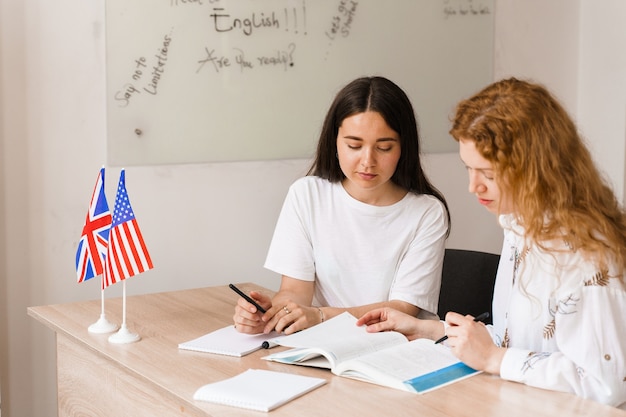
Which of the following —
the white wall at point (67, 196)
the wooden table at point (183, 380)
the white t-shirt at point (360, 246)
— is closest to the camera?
the wooden table at point (183, 380)

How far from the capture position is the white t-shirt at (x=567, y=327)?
1680 millimetres

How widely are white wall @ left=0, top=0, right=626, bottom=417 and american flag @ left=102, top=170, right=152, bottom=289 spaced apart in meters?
0.74

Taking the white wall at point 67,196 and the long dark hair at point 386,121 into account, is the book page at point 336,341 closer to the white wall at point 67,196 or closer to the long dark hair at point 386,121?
the long dark hair at point 386,121

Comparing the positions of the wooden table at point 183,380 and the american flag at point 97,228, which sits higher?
the american flag at point 97,228

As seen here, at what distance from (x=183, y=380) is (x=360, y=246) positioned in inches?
33.1

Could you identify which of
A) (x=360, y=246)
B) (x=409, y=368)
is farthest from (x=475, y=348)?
(x=360, y=246)

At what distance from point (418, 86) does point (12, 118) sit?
5.46 ft

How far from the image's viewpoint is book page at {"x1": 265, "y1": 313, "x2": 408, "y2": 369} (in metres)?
1.90

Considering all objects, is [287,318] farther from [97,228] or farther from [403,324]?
[97,228]

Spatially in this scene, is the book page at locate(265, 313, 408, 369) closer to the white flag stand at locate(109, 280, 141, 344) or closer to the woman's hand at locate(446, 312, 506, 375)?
the woman's hand at locate(446, 312, 506, 375)

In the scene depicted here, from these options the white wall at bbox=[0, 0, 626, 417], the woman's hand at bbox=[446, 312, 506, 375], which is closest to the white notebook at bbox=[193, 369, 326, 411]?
the woman's hand at bbox=[446, 312, 506, 375]

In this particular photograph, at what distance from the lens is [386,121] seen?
7.84 ft

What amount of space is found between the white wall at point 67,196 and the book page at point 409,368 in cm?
139

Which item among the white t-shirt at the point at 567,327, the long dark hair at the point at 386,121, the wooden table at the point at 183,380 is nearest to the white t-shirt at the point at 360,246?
the long dark hair at the point at 386,121
